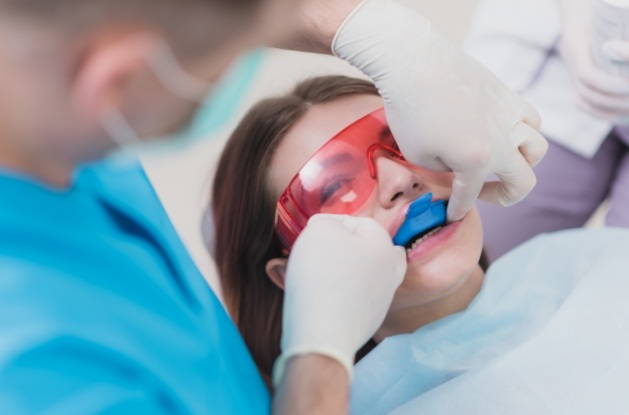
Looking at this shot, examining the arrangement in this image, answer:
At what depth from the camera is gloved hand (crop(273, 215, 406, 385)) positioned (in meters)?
0.81

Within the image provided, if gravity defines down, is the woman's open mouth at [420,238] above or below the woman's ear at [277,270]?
above

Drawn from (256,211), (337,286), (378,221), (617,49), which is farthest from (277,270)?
(617,49)

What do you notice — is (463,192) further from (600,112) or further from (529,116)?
(600,112)

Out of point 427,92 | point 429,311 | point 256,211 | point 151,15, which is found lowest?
point 429,311

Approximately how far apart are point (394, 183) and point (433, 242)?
0.11 m

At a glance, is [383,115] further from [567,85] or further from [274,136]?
[567,85]

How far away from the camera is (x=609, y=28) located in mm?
1206

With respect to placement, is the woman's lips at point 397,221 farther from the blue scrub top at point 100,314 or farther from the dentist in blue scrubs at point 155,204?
the blue scrub top at point 100,314

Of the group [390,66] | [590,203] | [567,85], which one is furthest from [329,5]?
[590,203]

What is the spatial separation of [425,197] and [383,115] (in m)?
0.14

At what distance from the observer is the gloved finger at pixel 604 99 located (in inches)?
54.2

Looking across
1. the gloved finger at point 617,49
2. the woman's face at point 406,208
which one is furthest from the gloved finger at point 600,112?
the woman's face at point 406,208

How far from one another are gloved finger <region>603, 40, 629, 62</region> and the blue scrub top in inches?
33.3

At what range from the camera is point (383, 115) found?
1.11 metres
